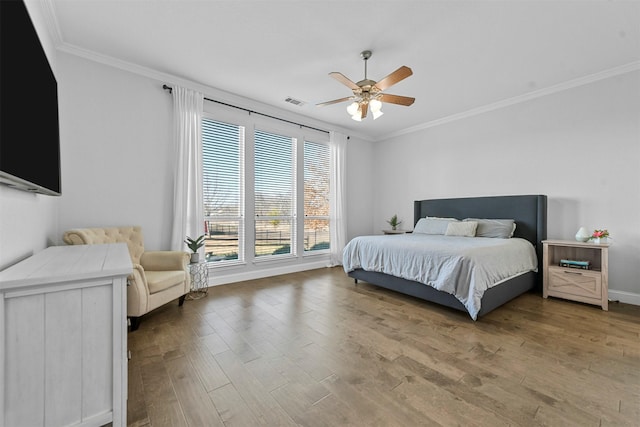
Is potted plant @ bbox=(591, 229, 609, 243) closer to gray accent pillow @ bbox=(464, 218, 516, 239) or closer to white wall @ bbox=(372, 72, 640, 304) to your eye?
white wall @ bbox=(372, 72, 640, 304)

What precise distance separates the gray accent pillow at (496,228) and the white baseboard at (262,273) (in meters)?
2.69

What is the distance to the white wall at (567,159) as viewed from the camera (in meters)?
3.17

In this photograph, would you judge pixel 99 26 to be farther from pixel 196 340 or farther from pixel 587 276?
pixel 587 276

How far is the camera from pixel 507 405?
57.7 inches

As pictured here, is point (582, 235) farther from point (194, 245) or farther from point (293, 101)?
point (194, 245)

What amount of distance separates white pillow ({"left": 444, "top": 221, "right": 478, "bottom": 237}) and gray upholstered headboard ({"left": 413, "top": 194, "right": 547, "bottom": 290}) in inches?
20.0

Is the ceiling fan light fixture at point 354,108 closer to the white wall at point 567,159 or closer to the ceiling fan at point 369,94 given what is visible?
the ceiling fan at point 369,94

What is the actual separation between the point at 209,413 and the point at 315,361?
746 mm

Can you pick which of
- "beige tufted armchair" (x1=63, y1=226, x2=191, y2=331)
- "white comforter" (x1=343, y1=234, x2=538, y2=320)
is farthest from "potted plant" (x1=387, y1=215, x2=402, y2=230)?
"beige tufted armchair" (x1=63, y1=226, x2=191, y2=331)

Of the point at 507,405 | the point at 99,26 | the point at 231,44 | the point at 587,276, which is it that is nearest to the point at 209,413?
the point at 507,405

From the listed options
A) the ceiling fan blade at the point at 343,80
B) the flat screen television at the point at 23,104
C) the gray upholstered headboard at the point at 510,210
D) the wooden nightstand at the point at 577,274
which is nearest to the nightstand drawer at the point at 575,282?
the wooden nightstand at the point at 577,274

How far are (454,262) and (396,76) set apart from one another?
1.87m

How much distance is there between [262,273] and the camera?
14.3 ft

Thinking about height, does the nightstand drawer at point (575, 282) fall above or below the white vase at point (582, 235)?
below
